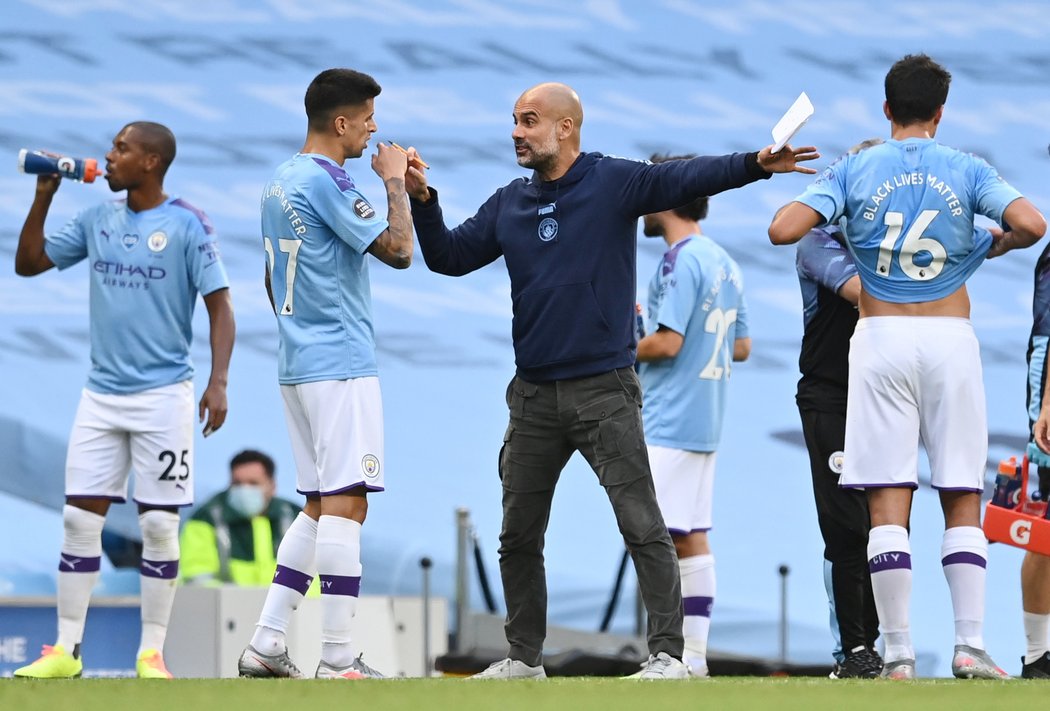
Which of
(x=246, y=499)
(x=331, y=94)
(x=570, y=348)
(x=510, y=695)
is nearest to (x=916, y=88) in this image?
(x=570, y=348)

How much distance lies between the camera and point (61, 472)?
987 centimetres

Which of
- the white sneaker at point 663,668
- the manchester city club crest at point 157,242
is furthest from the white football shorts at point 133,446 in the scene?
the white sneaker at point 663,668

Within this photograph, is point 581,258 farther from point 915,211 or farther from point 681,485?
point 681,485

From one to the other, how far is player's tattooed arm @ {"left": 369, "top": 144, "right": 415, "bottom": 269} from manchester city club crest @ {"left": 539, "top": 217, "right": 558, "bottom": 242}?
1.33 feet

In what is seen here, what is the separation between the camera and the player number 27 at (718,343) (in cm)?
684

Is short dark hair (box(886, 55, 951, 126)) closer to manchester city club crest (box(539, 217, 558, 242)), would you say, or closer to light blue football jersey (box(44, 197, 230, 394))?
manchester city club crest (box(539, 217, 558, 242))

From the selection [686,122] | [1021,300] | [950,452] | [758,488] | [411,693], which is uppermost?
[686,122]

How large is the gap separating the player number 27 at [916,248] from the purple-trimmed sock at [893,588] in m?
0.77

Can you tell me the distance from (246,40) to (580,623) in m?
4.18

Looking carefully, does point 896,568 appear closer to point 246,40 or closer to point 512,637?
point 512,637

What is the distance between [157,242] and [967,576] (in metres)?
3.09

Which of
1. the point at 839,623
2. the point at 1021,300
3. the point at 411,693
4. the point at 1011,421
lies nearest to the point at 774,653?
the point at 1011,421

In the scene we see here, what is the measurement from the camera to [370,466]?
523cm

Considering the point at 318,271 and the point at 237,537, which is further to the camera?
the point at 237,537
